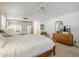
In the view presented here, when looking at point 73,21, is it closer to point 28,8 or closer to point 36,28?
point 36,28

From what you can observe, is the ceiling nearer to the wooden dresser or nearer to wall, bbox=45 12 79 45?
wall, bbox=45 12 79 45

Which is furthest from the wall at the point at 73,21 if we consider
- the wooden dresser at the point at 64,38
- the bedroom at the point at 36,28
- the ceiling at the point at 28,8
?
the ceiling at the point at 28,8

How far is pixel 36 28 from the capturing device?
407 cm

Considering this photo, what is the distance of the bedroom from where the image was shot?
2151mm

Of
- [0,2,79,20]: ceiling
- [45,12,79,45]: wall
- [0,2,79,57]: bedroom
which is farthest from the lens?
[45,12,79,45]: wall

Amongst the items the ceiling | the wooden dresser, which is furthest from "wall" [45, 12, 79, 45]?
the ceiling

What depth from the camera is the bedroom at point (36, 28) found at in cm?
215

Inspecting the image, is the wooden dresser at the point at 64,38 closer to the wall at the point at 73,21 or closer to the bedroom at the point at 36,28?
the bedroom at the point at 36,28

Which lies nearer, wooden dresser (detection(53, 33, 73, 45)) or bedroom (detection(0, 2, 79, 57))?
bedroom (detection(0, 2, 79, 57))

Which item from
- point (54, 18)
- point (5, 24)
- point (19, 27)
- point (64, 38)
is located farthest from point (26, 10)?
point (64, 38)

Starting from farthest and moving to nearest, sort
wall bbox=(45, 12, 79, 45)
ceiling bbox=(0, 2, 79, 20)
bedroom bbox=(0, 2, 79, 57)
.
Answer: wall bbox=(45, 12, 79, 45) → ceiling bbox=(0, 2, 79, 20) → bedroom bbox=(0, 2, 79, 57)

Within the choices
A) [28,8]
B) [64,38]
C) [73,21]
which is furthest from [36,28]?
[73,21]

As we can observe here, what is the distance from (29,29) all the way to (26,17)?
24.2 inches

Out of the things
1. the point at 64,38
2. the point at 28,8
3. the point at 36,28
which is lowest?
the point at 64,38
